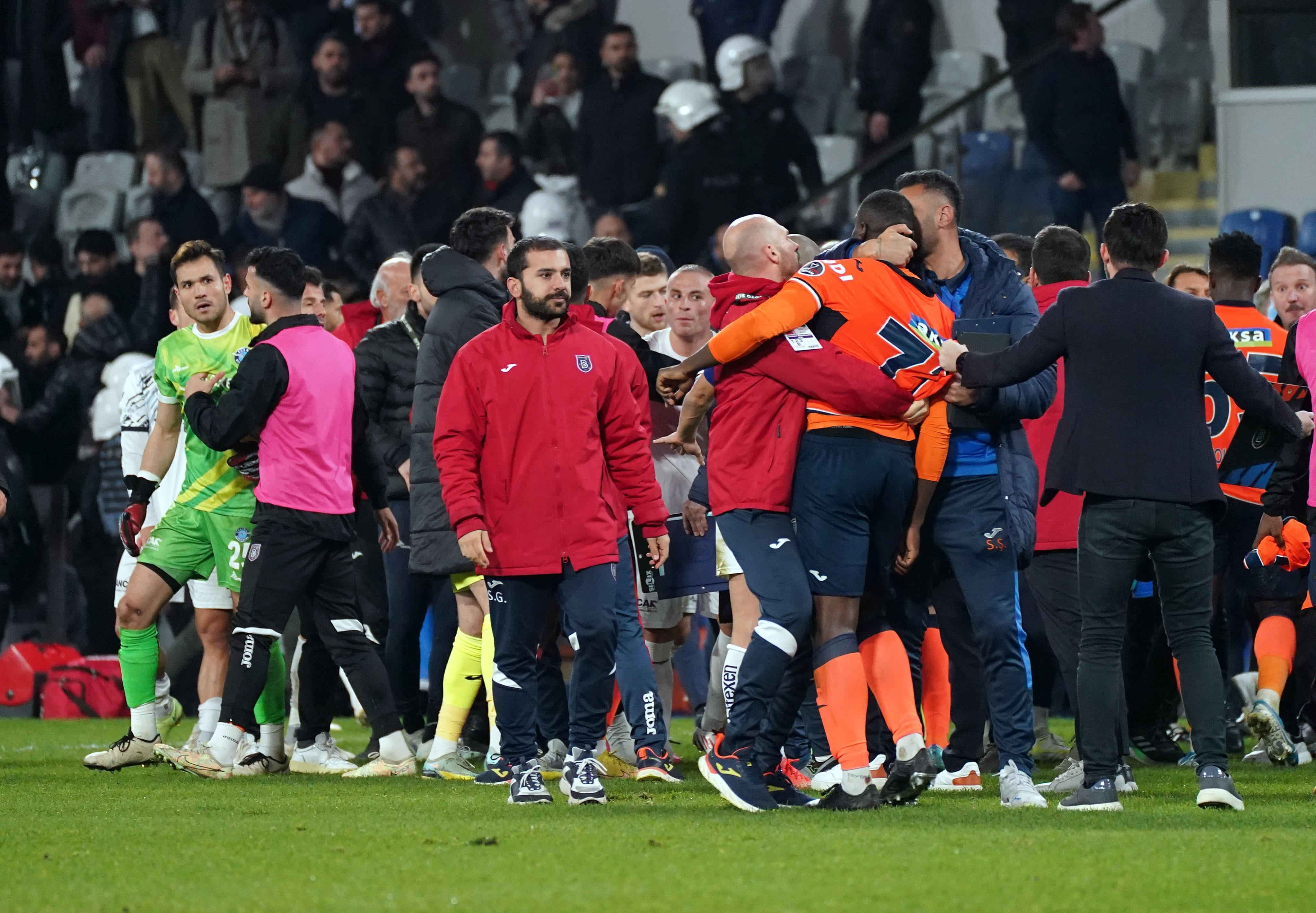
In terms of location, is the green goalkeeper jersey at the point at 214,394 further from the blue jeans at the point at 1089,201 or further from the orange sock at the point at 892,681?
the blue jeans at the point at 1089,201

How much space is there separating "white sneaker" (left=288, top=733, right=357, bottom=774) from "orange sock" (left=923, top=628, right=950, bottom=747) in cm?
230

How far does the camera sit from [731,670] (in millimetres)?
6074

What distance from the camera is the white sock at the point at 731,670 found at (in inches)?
235

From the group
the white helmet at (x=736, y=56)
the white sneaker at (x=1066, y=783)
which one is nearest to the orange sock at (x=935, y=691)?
the white sneaker at (x=1066, y=783)

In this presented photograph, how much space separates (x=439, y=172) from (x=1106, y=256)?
34.0 feet

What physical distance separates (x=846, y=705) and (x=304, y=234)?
34.9 ft

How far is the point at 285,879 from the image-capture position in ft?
14.5

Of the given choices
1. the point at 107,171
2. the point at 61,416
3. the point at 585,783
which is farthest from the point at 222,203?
the point at 585,783

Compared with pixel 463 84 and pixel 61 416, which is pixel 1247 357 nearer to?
pixel 61 416

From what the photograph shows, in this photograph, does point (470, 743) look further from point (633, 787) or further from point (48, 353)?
point (48, 353)

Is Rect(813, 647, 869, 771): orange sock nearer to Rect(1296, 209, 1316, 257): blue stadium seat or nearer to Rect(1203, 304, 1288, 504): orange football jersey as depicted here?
Rect(1203, 304, 1288, 504): orange football jersey

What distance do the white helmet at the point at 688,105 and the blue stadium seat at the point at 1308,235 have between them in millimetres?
4212

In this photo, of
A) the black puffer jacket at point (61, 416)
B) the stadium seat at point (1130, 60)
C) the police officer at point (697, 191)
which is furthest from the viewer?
the police officer at point (697, 191)

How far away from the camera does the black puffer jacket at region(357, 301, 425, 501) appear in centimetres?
804
